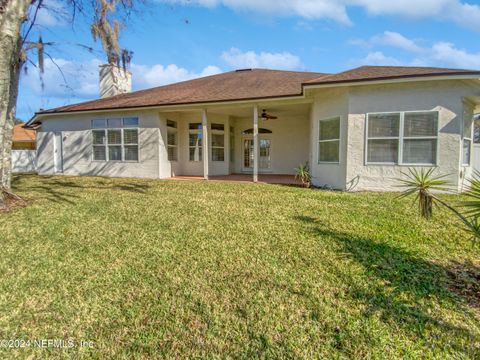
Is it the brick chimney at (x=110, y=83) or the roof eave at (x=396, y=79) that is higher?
the brick chimney at (x=110, y=83)

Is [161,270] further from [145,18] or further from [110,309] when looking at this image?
[145,18]

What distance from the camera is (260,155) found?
1625 centimetres

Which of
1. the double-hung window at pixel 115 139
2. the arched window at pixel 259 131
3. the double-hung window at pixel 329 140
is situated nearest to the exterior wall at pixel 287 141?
the arched window at pixel 259 131

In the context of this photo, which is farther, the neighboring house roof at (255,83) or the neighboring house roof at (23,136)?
the neighboring house roof at (23,136)

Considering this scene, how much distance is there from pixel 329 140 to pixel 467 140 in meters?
4.49

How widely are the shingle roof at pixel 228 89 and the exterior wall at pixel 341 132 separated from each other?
99 cm

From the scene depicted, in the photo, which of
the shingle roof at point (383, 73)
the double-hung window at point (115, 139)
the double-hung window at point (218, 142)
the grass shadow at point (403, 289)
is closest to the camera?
the grass shadow at point (403, 289)

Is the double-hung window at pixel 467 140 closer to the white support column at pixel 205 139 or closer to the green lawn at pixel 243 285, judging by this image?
the green lawn at pixel 243 285

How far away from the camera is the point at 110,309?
296 cm

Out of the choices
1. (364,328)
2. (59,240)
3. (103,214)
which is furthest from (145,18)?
(364,328)

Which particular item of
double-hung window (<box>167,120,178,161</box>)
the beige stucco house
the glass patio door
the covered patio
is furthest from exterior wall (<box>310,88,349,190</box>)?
double-hung window (<box>167,120,178,161</box>)

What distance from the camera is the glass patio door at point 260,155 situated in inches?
Result: 631

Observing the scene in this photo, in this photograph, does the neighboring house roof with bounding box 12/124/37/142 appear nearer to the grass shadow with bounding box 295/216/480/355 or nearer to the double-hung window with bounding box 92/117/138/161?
the double-hung window with bounding box 92/117/138/161

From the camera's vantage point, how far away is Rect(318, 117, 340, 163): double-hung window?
378 inches
